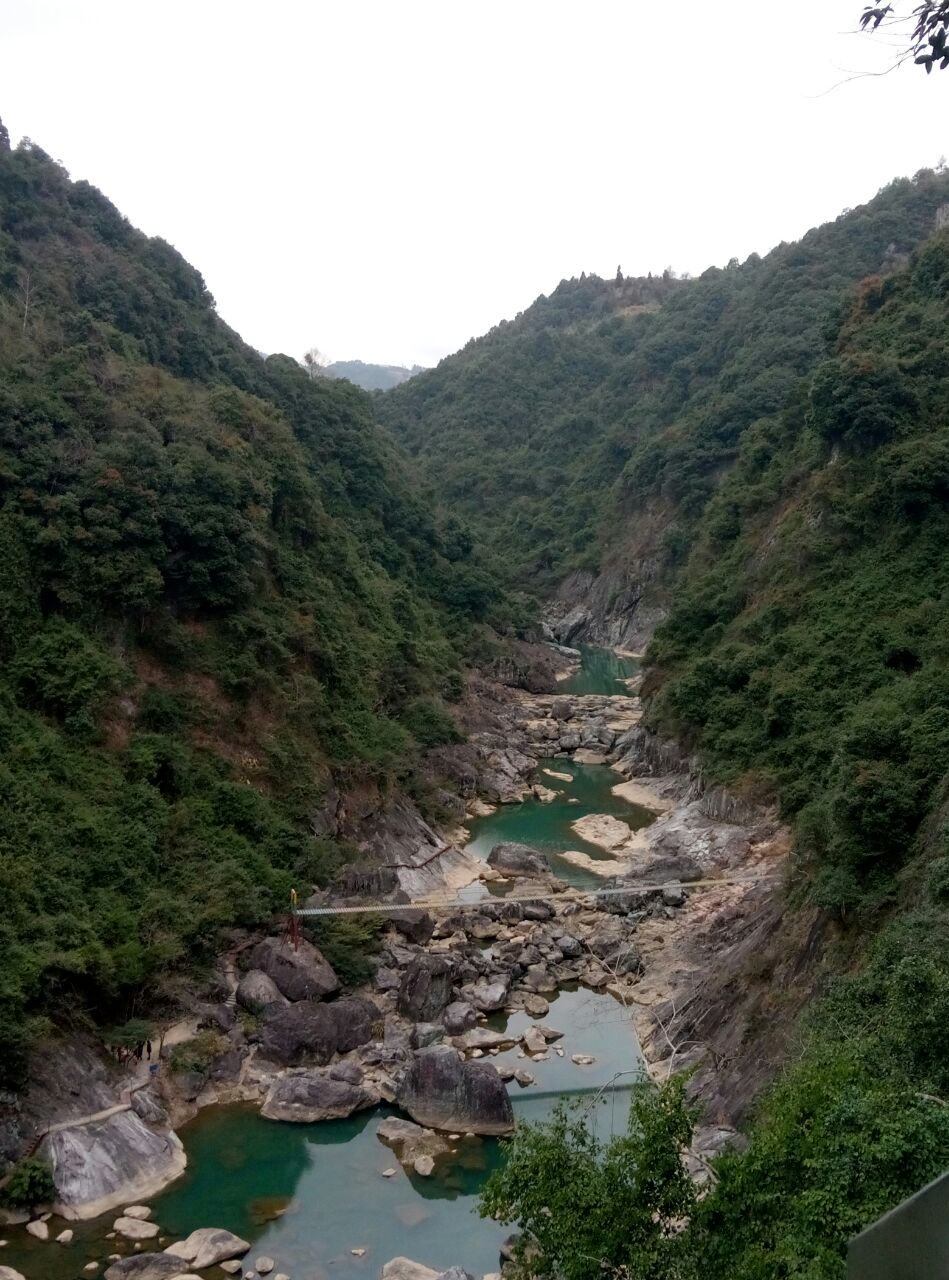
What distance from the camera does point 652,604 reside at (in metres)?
58.7

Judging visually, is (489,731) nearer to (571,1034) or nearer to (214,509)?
(214,509)

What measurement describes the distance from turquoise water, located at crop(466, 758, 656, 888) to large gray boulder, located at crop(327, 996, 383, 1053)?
792cm

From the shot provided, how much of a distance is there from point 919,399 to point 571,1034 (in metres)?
24.1

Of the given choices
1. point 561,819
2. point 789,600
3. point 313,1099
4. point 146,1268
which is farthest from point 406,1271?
point 789,600

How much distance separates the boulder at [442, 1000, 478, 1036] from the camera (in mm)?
17266

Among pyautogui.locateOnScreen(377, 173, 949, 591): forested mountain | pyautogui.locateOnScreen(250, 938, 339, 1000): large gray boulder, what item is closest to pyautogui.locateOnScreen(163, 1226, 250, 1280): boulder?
pyautogui.locateOnScreen(250, 938, 339, 1000): large gray boulder

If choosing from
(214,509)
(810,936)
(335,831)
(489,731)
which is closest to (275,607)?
(214,509)

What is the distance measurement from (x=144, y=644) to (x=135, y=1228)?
1353 cm

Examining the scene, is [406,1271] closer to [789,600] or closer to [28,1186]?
[28,1186]

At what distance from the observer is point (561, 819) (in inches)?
1170

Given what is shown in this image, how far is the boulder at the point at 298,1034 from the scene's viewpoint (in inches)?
640

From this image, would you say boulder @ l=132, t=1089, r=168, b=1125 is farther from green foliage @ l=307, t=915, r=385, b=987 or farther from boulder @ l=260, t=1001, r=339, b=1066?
green foliage @ l=307, t=915, r=385, b=987

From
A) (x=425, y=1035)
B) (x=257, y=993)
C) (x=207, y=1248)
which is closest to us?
(x=207, y=1248)

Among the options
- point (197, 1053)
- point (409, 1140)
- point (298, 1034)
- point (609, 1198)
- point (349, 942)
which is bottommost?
point (409, 1140)
